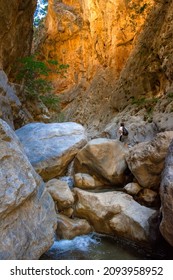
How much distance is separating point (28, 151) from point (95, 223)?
364 centimetres

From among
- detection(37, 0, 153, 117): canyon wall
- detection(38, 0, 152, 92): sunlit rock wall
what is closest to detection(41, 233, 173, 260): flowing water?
detection(37, 0, 153, 117): canyon wall

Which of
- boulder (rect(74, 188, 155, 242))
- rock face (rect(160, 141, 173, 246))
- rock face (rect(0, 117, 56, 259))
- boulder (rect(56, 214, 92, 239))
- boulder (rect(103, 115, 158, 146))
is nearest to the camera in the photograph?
rock face (rect(0, 117, 56, 259))

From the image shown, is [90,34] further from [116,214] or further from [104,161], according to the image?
[116,214]

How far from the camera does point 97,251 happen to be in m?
5.52

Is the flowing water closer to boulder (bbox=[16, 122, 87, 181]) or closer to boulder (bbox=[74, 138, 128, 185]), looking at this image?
boulder (bbox=[74, 138, 128, 185])

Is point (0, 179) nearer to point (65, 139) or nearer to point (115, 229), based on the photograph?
point (115, 229)

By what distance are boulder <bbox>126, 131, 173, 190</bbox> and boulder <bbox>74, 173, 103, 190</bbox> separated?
1517 millimetres

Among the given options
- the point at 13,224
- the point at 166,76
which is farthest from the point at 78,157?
the point at 166,76

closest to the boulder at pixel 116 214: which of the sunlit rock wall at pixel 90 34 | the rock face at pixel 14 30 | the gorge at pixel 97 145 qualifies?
the gorge at pixel 97 145

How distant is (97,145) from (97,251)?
3.75 meters

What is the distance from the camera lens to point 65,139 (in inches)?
368

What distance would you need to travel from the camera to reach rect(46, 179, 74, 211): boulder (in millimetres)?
6707

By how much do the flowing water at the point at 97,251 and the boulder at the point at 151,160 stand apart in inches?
78.5

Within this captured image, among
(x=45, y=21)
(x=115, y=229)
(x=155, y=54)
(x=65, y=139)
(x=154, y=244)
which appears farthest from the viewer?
(x=45, y=21)
